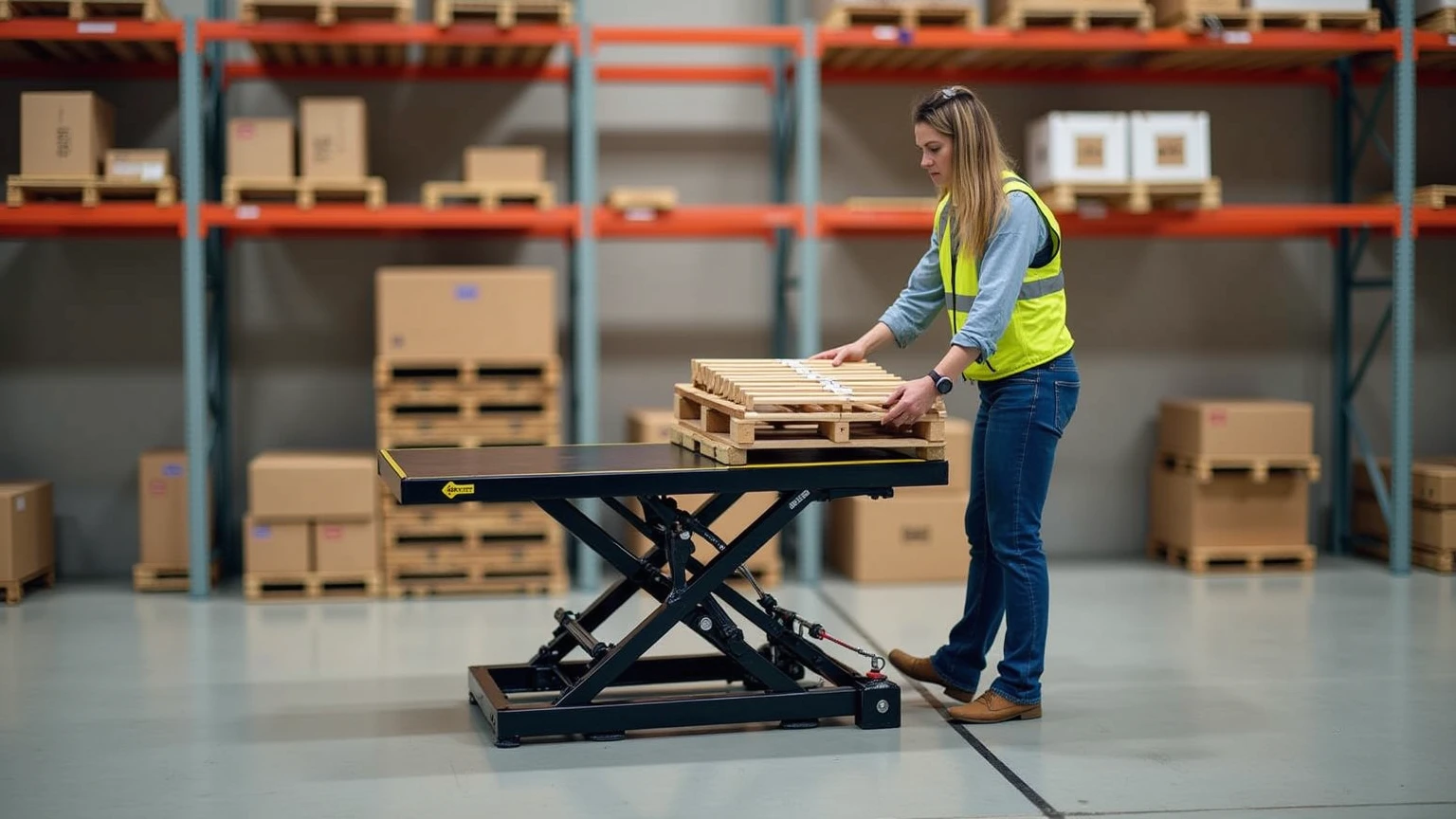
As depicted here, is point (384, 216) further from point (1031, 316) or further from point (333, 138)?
point (1031, 316)

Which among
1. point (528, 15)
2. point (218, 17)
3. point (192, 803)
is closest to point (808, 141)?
point (528, 15)

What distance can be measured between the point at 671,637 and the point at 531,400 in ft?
6.72

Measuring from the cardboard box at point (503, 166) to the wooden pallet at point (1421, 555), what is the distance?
595 centimetres

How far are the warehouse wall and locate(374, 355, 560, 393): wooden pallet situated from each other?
128 cm

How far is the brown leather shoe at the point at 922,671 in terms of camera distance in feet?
20.0

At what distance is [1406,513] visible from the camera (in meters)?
9.60

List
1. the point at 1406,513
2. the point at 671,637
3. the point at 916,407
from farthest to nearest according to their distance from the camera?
the point at 1406,513 → the point at 671,637 → the point at 916,407

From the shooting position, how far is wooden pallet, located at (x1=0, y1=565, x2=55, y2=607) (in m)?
8.59

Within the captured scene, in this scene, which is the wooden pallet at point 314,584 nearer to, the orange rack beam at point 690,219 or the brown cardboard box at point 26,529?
the brown cardboard box at point 26,529

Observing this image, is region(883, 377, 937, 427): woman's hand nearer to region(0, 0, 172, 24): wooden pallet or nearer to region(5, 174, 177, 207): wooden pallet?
region(5, 174, 177, 207): wooden pallet

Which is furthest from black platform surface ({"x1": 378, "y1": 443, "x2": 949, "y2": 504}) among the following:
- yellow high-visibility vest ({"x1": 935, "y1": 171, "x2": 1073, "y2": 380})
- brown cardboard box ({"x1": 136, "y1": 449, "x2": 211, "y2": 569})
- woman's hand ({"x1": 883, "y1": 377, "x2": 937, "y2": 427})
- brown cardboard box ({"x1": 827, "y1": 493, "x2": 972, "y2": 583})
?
brown cardboard box ({"x1": 136, "y1": 449, "x2": 211, "y2": 569})

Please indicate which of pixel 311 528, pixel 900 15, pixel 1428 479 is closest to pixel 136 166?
pixel 311 528

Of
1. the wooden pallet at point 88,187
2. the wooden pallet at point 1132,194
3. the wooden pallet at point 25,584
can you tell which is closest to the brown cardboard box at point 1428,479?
the wooden pallet at point 1132,194

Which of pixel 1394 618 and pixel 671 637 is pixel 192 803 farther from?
pixel 1394 618
